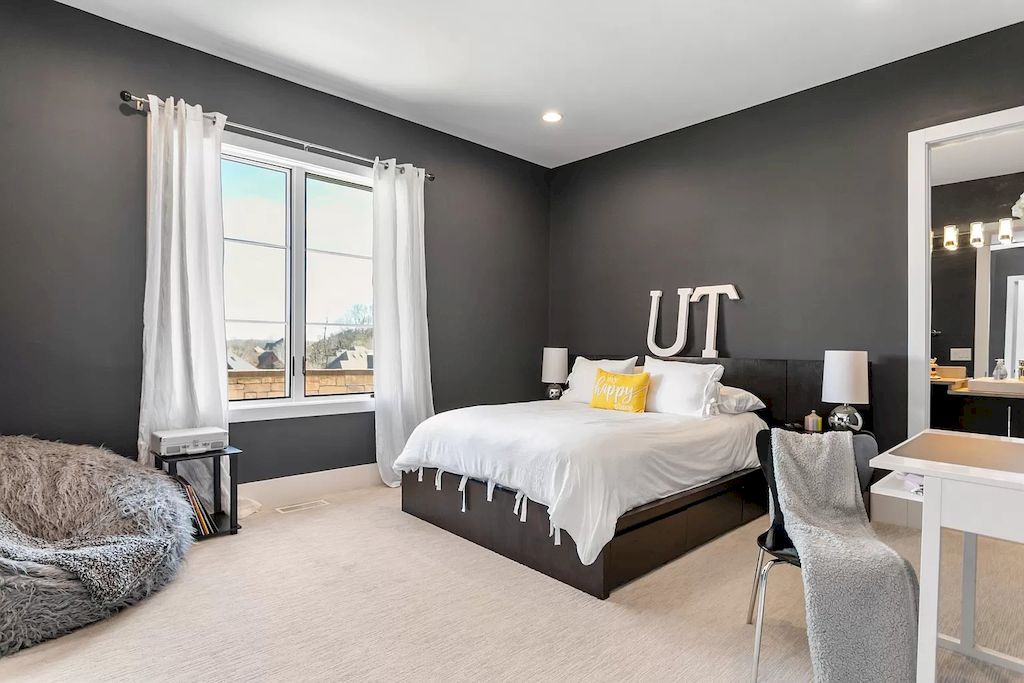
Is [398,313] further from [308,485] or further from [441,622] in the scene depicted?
[441,622]

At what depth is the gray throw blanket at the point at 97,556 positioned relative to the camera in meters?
2.13

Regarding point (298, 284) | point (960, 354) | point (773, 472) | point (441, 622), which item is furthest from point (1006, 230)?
point (298, 284)

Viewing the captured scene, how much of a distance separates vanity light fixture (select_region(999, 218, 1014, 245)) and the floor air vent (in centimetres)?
444

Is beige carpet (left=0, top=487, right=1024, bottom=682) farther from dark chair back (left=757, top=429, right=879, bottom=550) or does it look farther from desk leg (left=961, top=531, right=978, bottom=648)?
dark chair back (left=757, top=429, right=879, bottom=550)

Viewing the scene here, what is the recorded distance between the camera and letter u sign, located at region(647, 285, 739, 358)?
4.36 metres

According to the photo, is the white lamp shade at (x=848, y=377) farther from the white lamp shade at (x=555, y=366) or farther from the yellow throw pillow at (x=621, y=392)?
the white lamp shade at (x=555, y=366)

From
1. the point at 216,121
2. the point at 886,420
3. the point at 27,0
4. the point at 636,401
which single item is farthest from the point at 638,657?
the point at 27,0

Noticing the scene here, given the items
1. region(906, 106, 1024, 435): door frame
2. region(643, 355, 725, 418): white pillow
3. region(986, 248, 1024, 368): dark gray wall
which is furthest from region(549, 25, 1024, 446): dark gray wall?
region(643, 355, 725, 418): white pillow

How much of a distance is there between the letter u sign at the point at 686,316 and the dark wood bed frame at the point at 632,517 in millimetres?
407

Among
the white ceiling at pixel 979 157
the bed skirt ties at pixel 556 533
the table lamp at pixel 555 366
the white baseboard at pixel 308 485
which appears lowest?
the white baseboard at pixel 308 485

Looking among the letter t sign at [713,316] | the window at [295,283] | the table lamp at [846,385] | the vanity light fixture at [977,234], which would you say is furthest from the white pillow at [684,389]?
the window at [295,283]

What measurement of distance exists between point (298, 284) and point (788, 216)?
3561mm

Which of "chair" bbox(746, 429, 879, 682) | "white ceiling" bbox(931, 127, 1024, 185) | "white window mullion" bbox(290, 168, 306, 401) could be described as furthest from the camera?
"white window mullion" bbox(290, 168, 306, 401)

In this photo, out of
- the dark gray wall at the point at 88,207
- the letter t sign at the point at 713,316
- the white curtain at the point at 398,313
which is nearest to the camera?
the dark gray wall at the point at 88,207
